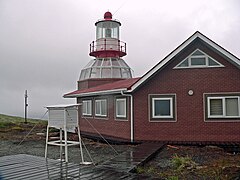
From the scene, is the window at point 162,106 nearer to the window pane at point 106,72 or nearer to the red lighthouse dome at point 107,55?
the red lighthouse dome at point 107,55

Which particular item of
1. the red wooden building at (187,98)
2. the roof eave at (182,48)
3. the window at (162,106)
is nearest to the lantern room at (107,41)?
the red wooden building at (187,98)

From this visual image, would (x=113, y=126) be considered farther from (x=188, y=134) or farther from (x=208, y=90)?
(x=208, y=90)

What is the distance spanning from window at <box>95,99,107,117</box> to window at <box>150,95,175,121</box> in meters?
3.35

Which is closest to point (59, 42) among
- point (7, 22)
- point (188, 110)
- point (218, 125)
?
point (7, 22)

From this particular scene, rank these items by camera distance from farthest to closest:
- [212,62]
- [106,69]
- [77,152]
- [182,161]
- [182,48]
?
[106,69], [212,62], [182,48], [77,152], [182,161]

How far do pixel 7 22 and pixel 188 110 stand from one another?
32.3ft

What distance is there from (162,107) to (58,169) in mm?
7315

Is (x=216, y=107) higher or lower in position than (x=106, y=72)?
lower

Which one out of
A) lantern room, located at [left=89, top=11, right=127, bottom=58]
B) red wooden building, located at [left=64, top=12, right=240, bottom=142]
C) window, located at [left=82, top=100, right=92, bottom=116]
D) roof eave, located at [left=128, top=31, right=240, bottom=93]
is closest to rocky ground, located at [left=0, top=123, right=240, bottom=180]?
red wooden building, located at [left=64, top=12, right=240, bottom=142]

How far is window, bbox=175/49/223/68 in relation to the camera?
1264 cm

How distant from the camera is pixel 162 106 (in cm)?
1296

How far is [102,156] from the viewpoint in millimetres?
10539

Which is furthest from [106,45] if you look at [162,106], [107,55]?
[162,106]

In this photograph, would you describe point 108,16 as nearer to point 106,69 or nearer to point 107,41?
point 107,41
